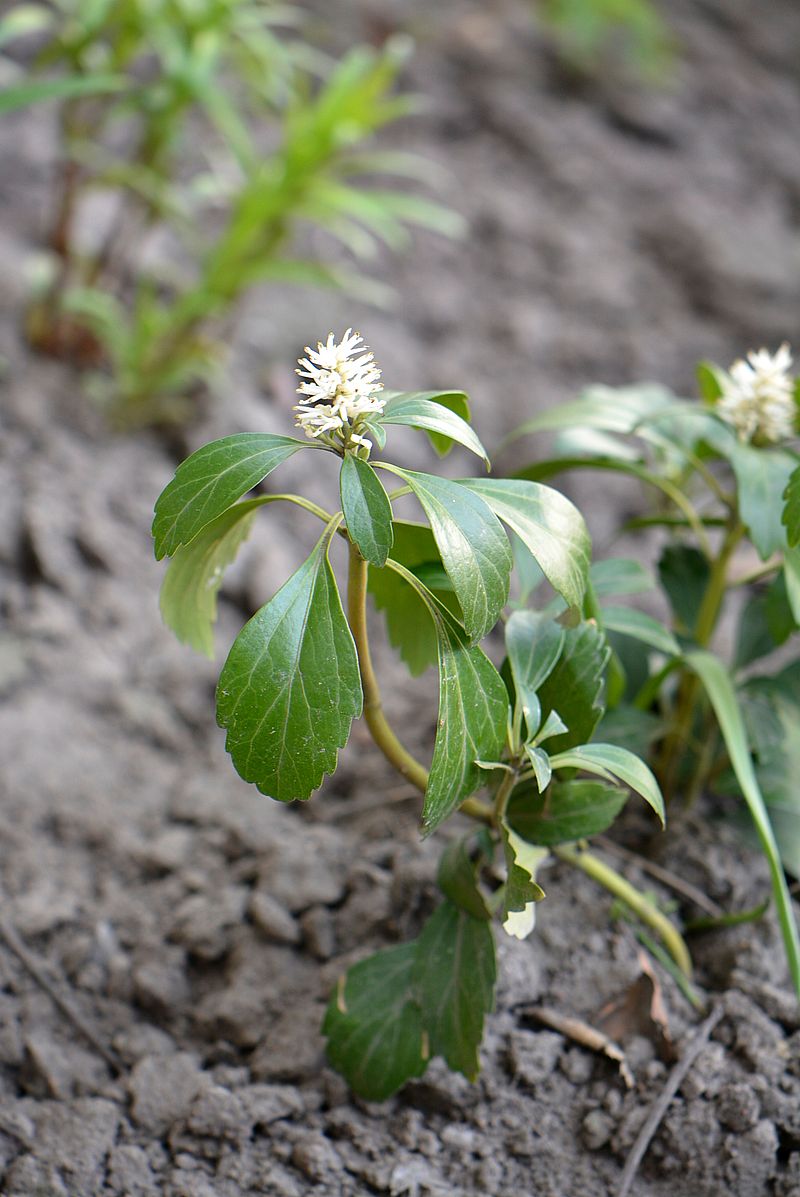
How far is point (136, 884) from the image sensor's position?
3.92ft

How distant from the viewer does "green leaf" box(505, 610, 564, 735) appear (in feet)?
2.74

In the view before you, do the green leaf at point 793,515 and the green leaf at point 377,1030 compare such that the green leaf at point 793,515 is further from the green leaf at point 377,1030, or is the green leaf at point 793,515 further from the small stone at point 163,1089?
the small stone at point 163,1089

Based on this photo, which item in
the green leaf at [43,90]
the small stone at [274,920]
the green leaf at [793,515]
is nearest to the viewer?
the green leaf at [793,515]

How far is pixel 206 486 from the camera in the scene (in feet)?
2.41

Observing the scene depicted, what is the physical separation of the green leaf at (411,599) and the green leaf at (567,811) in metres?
0.16

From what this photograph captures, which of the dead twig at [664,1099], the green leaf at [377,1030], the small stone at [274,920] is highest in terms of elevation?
the dead twig at [664,1099]

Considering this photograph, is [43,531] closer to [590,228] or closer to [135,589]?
[135,589]

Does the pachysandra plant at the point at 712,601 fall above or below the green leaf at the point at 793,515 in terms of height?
below

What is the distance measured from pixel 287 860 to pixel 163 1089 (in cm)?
27

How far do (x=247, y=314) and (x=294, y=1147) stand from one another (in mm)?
1601

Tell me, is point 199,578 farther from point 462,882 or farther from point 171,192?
point 171,192

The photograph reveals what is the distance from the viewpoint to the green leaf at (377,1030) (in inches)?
35.2

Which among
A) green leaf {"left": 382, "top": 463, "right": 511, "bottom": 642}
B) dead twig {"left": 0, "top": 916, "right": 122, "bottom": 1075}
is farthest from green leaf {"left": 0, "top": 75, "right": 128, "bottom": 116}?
dead twig {"left": 0, "top": 916, "right": 122, "bottom": 1075}

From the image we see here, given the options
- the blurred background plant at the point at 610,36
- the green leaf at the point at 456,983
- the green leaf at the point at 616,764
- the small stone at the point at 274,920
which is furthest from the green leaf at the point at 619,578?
the blurred background plant at the point at 610,36
